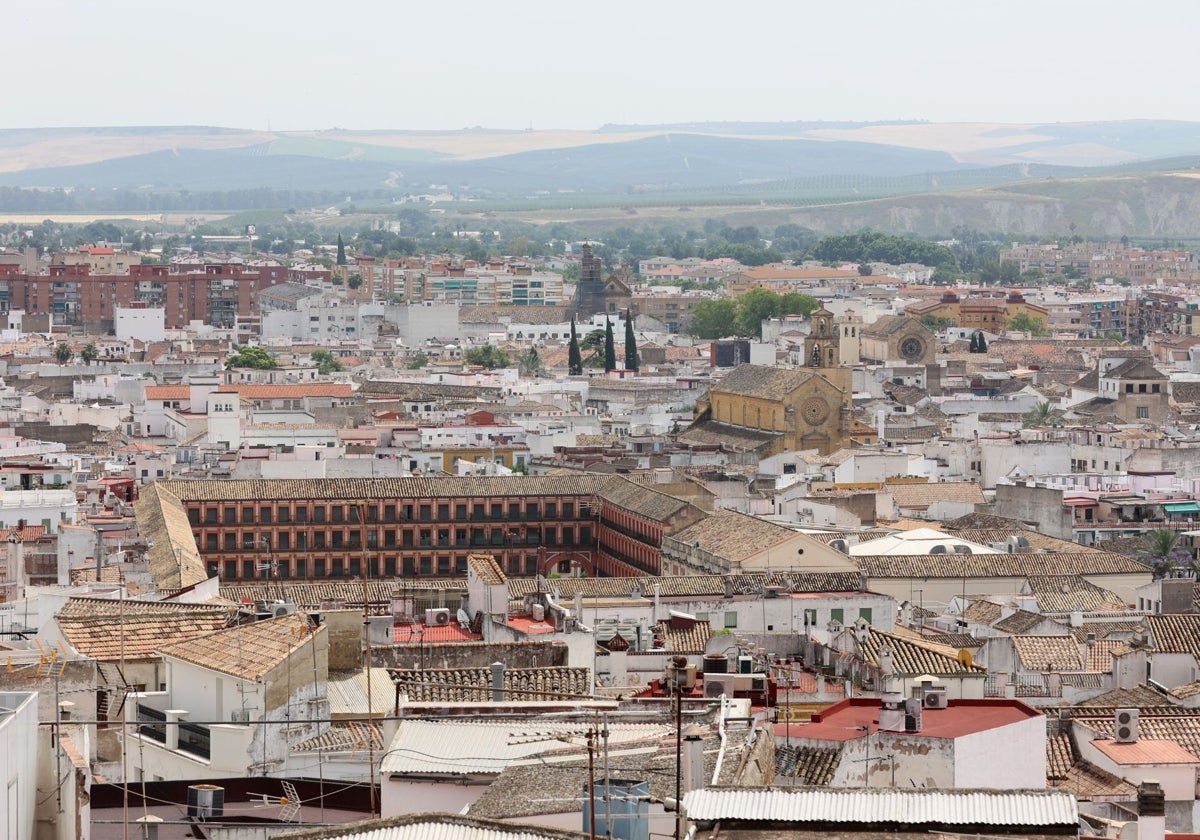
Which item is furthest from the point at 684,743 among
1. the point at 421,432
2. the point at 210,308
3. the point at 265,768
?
the point at 210,308

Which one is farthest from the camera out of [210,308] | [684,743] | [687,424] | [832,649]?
[210,308]

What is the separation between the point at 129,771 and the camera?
21.2 metres

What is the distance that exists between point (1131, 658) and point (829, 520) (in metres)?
29.1

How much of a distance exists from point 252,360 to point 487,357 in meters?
22.0

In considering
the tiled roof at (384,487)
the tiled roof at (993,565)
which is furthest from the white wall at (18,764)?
the tiled roof at (384,487)

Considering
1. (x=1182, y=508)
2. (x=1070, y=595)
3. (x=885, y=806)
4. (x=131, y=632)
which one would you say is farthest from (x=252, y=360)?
(x=885, y=806)

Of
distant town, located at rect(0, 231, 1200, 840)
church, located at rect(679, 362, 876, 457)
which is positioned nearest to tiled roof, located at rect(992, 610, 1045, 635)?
distant town, located at rect(0, 231, 1200, 840)

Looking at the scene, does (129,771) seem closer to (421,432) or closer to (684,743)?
(684,743)

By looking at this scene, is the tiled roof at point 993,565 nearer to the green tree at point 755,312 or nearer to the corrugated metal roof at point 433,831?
the corrugated metal roof at point 433,831

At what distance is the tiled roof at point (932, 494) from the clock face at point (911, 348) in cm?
6055

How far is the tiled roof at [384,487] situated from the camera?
222 feet

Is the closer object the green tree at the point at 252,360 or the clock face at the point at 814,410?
the clock face at the point at 814,410

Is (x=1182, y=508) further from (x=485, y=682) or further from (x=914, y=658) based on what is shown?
(x=485, y=682)

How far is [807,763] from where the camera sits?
20.7 metres
